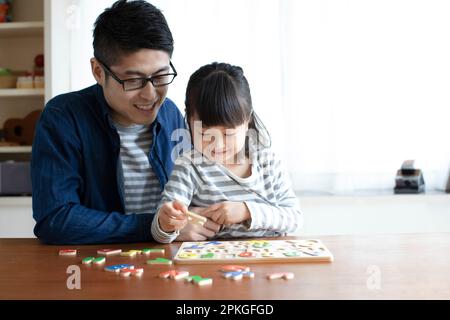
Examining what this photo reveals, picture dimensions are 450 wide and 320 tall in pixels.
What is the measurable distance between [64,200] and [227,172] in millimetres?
385

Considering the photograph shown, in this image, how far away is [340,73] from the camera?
2684mm

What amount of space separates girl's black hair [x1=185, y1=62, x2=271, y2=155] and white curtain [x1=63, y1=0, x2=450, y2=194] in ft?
4.27

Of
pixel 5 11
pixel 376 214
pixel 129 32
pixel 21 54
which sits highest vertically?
pixel 5 11

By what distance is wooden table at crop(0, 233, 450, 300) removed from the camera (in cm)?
80

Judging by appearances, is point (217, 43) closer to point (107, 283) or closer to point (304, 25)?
point (304, 25)

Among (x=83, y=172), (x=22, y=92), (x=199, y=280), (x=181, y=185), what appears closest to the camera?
(x=199, y=280)

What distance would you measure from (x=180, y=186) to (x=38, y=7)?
2.11 meters

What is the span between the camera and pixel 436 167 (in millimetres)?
2705

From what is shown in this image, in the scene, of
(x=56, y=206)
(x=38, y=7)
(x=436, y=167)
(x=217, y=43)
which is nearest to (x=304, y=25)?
(x=217, y=43)

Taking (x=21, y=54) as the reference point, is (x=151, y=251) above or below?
below

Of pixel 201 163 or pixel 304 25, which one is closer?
pixel 201 163

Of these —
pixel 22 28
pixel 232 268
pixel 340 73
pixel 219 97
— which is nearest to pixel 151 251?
pixel 232 268

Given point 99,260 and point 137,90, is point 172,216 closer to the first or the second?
point 99,260

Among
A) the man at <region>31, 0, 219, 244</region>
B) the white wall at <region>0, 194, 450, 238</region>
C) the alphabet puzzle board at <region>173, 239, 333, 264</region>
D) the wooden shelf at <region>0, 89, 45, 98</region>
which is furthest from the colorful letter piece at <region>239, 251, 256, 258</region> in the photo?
the wooden shelf at <region>0, 89, 45, 98</region>
